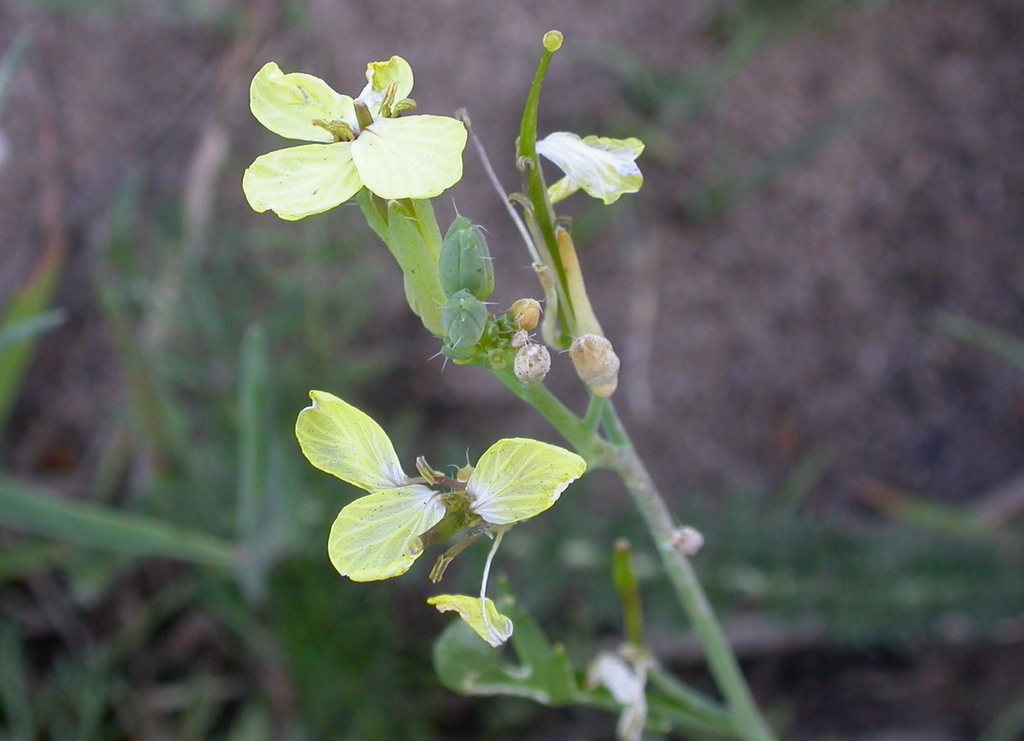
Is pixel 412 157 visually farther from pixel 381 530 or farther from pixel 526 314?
pixel 381 530

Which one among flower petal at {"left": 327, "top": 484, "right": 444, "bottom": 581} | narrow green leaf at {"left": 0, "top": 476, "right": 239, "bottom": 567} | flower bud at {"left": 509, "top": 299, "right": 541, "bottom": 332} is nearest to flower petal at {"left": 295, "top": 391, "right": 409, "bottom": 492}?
flower petal at {"left": 327, "top": 484, "right": 444, "bottom": 581}

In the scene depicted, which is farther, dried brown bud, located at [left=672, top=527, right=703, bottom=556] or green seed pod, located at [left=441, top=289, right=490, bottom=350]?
dried brown bud, located at [left=672, top=527, right=703, bottom=556]

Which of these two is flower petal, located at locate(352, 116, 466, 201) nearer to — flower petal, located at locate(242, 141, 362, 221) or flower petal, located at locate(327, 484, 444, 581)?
flower petal, located at locate(242, 141, 362, 221)

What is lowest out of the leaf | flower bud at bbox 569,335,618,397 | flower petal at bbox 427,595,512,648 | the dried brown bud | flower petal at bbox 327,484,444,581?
the leaf

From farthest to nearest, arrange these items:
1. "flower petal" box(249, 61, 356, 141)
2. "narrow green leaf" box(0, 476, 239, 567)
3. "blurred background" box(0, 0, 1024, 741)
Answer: "blurred background" box(0, 0, 1024, 741) < "narrow green leaf" box(0, 476, 239, 567) < "flower petal" box(249, 61, 356, 141)

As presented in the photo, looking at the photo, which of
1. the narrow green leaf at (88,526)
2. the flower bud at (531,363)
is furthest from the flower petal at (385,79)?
the narrow green leaf at (88,526)

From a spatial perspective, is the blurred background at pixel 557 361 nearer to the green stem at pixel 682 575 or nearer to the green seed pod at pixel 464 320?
the green stem at pixel 682 575
